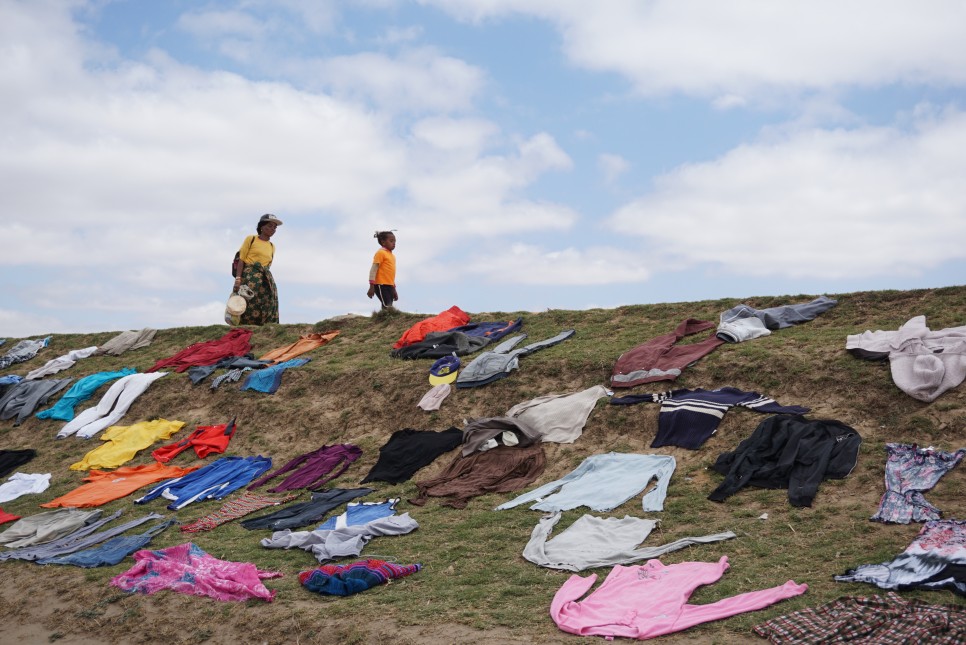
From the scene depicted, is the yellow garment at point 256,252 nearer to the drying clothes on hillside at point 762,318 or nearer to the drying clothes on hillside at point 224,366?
the drying clothes on hillside at point 224,366

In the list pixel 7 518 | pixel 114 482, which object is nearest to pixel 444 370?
pixel 114 482

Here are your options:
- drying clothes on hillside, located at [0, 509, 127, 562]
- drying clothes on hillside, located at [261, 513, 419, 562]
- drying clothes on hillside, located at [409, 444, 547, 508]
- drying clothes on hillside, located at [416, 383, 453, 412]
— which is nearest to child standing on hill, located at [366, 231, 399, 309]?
drying clothes on hillside, located at [416, 383, 453, 412]

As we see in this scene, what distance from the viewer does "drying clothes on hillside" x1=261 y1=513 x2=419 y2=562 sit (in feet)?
26.6

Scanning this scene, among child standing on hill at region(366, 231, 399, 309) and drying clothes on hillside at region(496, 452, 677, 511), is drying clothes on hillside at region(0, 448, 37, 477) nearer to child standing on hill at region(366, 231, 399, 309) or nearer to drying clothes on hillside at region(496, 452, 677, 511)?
child standing on hill at region(366, 231, 399, 309)

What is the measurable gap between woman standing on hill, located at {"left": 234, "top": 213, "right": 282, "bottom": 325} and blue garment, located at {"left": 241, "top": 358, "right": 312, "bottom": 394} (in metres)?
3.43

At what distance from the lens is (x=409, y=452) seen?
11188 mm

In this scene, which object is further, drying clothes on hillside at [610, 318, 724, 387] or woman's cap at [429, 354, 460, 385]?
woman's cap at [429, 354, 460, 385]

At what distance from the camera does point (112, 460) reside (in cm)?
1359

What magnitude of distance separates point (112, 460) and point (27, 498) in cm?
141

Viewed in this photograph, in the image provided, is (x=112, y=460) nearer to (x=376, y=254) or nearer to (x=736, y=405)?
(x=376, y=254)

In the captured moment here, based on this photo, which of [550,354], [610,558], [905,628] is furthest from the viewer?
[550,354]

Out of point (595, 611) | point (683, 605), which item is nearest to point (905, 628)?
point (683, 605)

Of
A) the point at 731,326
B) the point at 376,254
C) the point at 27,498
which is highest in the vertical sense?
the point at 376,254

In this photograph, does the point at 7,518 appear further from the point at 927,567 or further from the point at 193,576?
the point at 927,567
